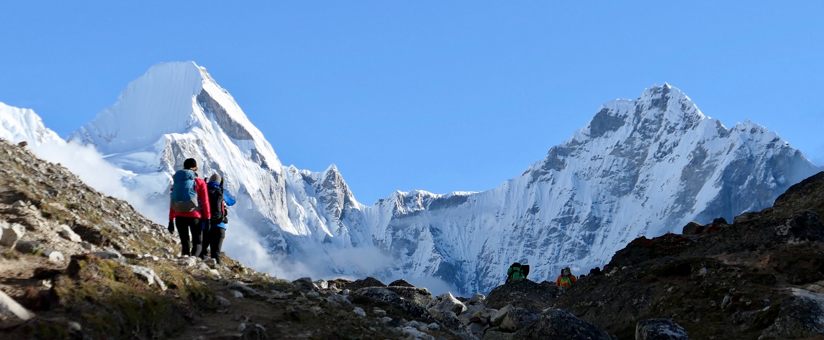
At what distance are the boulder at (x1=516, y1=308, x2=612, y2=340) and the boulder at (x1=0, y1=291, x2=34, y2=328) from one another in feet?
33.0

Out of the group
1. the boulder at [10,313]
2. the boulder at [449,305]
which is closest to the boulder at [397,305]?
the boulder at [449,305]

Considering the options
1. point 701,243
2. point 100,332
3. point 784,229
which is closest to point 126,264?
point 100,332

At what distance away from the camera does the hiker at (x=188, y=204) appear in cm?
1939

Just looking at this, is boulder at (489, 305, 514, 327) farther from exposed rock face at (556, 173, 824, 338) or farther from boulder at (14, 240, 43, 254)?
boulder at (14, 240, 43, 254)

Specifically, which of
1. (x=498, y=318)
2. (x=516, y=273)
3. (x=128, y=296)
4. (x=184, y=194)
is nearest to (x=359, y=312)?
(x=184, y=194)

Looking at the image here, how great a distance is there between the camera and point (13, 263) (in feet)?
41.4

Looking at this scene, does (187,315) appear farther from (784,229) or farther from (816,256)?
(784,229)

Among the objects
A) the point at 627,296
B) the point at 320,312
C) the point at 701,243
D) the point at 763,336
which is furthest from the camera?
the point at 701,243

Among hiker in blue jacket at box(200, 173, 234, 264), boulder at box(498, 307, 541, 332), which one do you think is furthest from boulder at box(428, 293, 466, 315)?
hiker in blue jacket at box(200, 173, 234, 264)

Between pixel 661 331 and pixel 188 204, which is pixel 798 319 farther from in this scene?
pixel 188 204

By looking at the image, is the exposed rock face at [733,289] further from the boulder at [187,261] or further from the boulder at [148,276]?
the boulder at [148,276]

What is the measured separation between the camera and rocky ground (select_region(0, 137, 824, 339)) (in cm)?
1168

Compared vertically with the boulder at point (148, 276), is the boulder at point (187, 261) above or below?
above

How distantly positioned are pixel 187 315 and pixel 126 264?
1.34 metres
